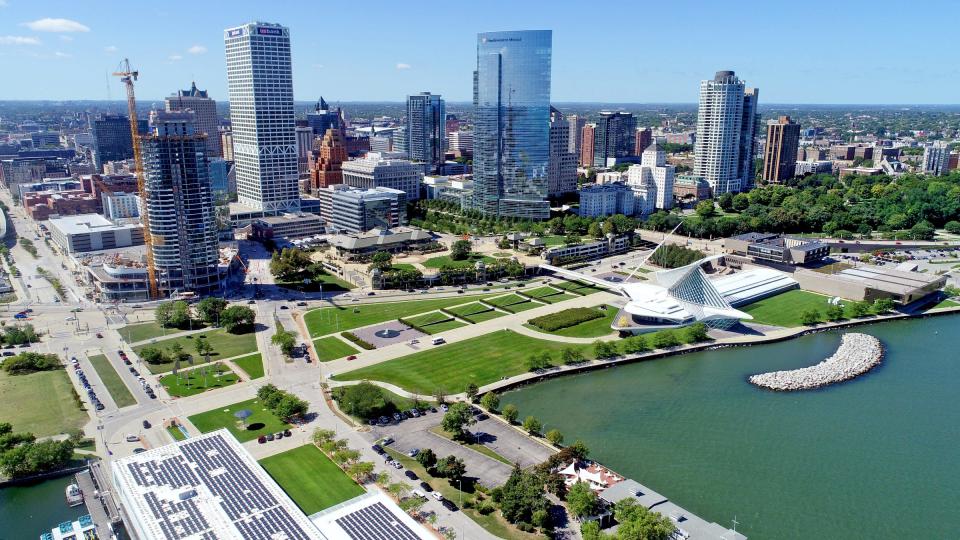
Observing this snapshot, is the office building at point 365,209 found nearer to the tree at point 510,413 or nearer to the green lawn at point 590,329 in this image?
the green lawn at point 590,329

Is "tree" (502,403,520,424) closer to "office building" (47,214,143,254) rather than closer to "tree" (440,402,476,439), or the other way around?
"tree" (440,402,476,439)

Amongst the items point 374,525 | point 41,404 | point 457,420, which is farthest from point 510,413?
point 41,404

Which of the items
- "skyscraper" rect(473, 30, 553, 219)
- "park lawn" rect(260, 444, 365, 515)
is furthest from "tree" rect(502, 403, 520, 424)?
"skyscraper" rect(473, 30, 553, 219)

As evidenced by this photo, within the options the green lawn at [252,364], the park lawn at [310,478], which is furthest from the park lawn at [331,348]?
the park lawn at [310,478]

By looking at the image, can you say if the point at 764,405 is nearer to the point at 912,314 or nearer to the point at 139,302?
the point at 912,314

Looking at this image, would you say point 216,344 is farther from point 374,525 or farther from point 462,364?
point 374,525

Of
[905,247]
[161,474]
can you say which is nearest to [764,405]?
[161,474]
